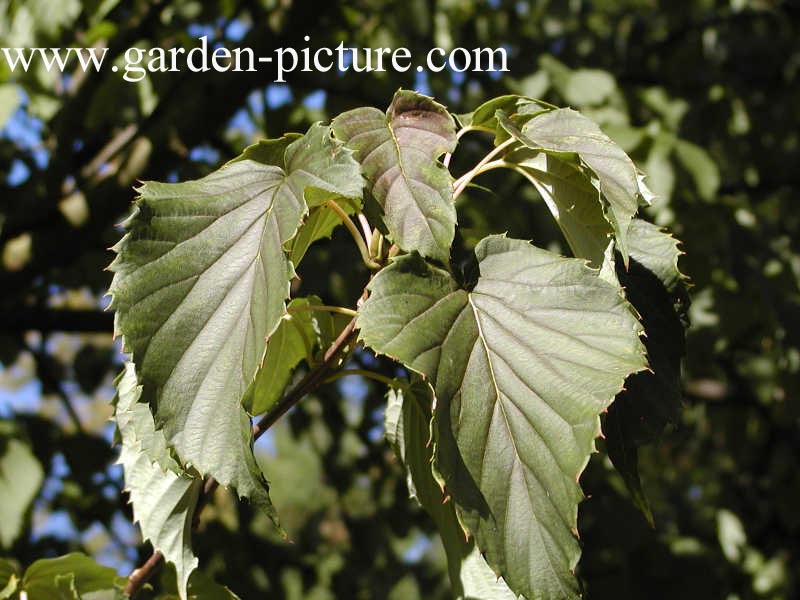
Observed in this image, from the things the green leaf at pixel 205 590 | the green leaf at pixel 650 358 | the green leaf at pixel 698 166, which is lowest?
the green leaf at pixel 205 590

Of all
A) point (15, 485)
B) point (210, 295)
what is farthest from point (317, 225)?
point (15, 485)

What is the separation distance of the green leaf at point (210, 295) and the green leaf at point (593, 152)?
0.15m

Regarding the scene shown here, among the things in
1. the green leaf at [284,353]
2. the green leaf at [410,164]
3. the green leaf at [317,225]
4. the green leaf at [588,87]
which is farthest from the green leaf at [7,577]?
the green leaf at [588,87]

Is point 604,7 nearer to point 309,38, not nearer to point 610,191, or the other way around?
point 309,38

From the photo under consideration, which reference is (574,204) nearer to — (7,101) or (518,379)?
(518,379)

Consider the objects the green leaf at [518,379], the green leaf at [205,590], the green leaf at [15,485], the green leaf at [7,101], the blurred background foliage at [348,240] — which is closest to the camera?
the green leaf at [518,379]

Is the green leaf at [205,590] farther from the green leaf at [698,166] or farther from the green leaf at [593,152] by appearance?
the green leaf at [698,166]

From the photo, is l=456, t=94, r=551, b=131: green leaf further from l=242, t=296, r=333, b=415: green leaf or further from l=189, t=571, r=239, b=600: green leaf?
l=189, t=571, r=239, b=600: green leaf

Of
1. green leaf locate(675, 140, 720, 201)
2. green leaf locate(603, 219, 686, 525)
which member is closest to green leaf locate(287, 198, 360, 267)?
green leaf locate(603, 219, 686, 525)

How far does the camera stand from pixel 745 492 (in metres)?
3.69

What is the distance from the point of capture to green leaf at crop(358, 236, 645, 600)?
602mm

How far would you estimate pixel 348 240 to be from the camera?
2072mm

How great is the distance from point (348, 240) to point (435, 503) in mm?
1290

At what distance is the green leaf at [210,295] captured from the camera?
0.62 m
